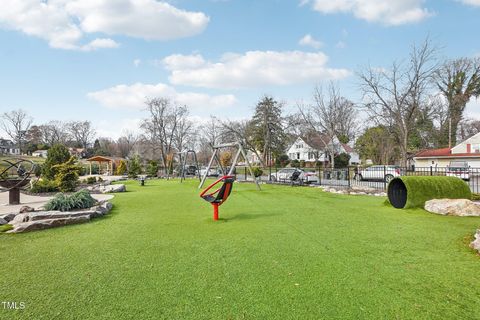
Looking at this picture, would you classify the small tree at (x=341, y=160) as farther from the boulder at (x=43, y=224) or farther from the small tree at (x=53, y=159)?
the boulder at (x=43, y=224)

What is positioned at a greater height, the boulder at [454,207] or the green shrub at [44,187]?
the green shrub at [44,187]

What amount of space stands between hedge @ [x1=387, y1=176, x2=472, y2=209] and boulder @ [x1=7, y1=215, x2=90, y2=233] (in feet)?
28.1

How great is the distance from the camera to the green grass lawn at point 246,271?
2922 mm

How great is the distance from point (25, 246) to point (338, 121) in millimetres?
41758

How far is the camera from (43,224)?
6449mm

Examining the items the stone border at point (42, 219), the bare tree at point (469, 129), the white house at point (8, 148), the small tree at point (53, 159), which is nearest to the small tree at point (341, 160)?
the bare tree at point (469, 129)

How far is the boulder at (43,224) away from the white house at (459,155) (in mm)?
37808

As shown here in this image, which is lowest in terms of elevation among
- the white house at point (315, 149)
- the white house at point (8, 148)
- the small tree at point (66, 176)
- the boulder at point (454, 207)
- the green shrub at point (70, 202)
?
the boulder at point (454, 207)

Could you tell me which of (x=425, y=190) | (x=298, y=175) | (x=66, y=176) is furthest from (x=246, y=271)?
(x=298, y=175)

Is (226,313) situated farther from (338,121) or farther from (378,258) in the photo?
(338,121)

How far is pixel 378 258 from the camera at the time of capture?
14.2 feet

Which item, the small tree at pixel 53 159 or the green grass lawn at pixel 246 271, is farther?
the small tree at pixel 53 159

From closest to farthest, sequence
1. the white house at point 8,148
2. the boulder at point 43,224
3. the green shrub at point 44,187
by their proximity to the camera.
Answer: the boulder at point 43,224
the green shrub at point 44,187
the white house at point 8,148

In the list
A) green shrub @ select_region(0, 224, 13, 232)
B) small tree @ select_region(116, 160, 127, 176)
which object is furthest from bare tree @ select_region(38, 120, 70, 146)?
green shrub @ select_region(0, 224, 13, 232)
